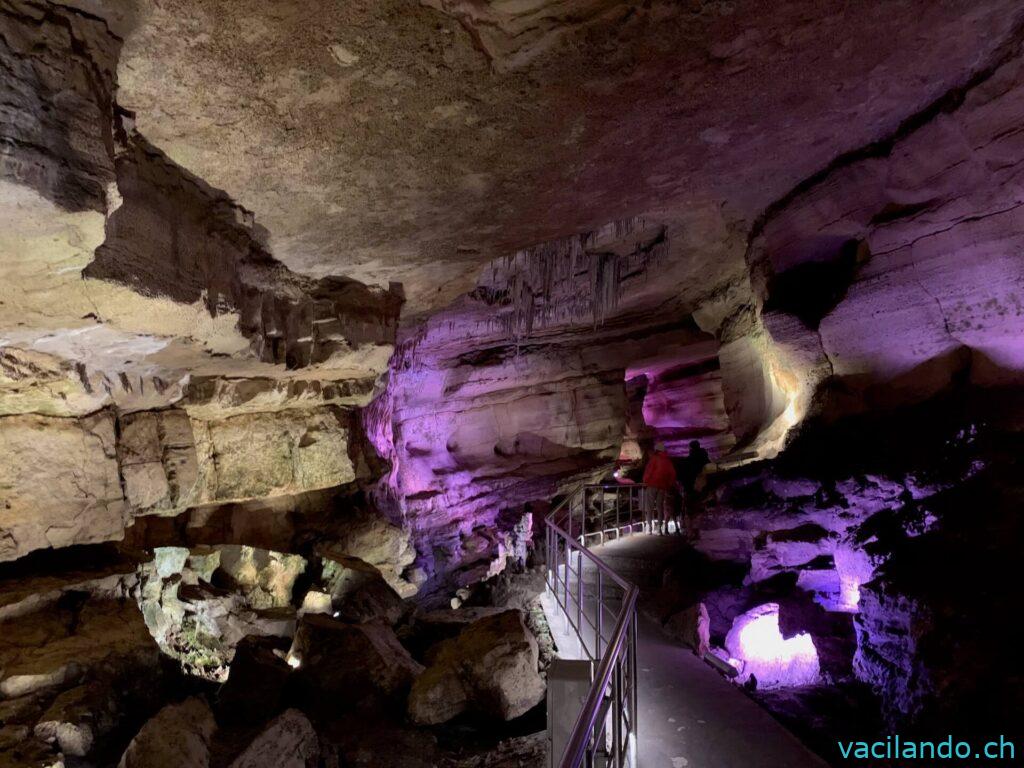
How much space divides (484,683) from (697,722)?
196cm

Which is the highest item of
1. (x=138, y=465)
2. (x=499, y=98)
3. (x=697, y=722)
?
(x=499, y=98)

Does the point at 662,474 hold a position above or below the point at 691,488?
above

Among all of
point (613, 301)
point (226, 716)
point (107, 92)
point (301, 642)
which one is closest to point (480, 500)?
point (613, 301)

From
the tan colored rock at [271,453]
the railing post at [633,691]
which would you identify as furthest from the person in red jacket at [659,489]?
the railing post at [633,691]

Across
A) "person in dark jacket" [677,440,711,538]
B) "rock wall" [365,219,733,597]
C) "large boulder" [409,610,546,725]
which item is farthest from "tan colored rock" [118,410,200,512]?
"person in dark jacket" [677,440,711,538]

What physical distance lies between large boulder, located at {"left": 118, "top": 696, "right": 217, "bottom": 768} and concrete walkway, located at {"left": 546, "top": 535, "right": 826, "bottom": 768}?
11.5 feet

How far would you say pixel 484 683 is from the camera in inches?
217

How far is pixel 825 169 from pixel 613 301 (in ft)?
13.6

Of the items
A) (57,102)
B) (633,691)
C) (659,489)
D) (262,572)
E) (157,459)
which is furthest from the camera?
(659,489)

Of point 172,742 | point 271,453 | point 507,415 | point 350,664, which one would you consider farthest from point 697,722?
point 507,415

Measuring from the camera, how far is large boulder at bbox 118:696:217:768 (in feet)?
14.7

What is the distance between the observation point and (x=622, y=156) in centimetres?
Result: 529

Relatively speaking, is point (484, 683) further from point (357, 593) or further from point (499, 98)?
point (499, 98)

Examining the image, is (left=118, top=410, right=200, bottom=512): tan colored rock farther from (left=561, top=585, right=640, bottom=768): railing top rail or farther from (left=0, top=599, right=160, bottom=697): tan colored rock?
(left=561, top=585, right=640, bottom=768): railing top rail
